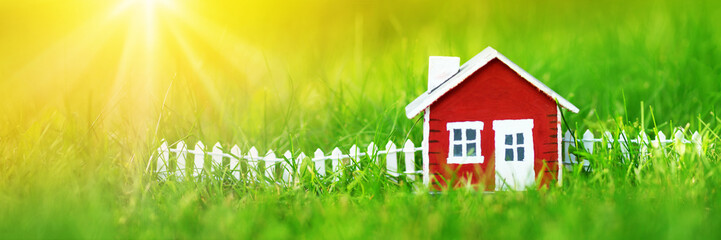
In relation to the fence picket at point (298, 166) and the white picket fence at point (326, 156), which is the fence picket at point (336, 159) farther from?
the fence picket at point (298, 166)

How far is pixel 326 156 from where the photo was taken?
4852mm

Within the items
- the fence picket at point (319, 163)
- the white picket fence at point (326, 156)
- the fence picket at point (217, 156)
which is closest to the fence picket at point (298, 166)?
the white picket fence at point (326, 156)

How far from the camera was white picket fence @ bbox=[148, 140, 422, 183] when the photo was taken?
15.3ft

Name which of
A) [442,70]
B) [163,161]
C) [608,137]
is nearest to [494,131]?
[442,70]

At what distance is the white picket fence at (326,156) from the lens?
4621mm

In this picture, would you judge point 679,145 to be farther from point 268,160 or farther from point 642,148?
point 268,160

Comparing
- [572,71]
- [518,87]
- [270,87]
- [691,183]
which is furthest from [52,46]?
[691,183]

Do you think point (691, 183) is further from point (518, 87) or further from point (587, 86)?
point (587, 86)

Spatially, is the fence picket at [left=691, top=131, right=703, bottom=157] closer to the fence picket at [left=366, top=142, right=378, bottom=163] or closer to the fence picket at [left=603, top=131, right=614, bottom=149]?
the fence picket at [left=603, top=131, right=614, bottom=149]

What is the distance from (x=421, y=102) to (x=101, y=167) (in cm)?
223

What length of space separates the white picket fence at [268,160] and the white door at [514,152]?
0.59 meters

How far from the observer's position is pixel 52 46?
628 centimetres

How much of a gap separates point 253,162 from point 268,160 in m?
0.14

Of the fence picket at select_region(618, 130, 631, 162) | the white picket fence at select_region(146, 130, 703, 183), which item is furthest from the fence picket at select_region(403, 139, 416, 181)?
the fence picket at select_region(618, 130, 631, 162)
